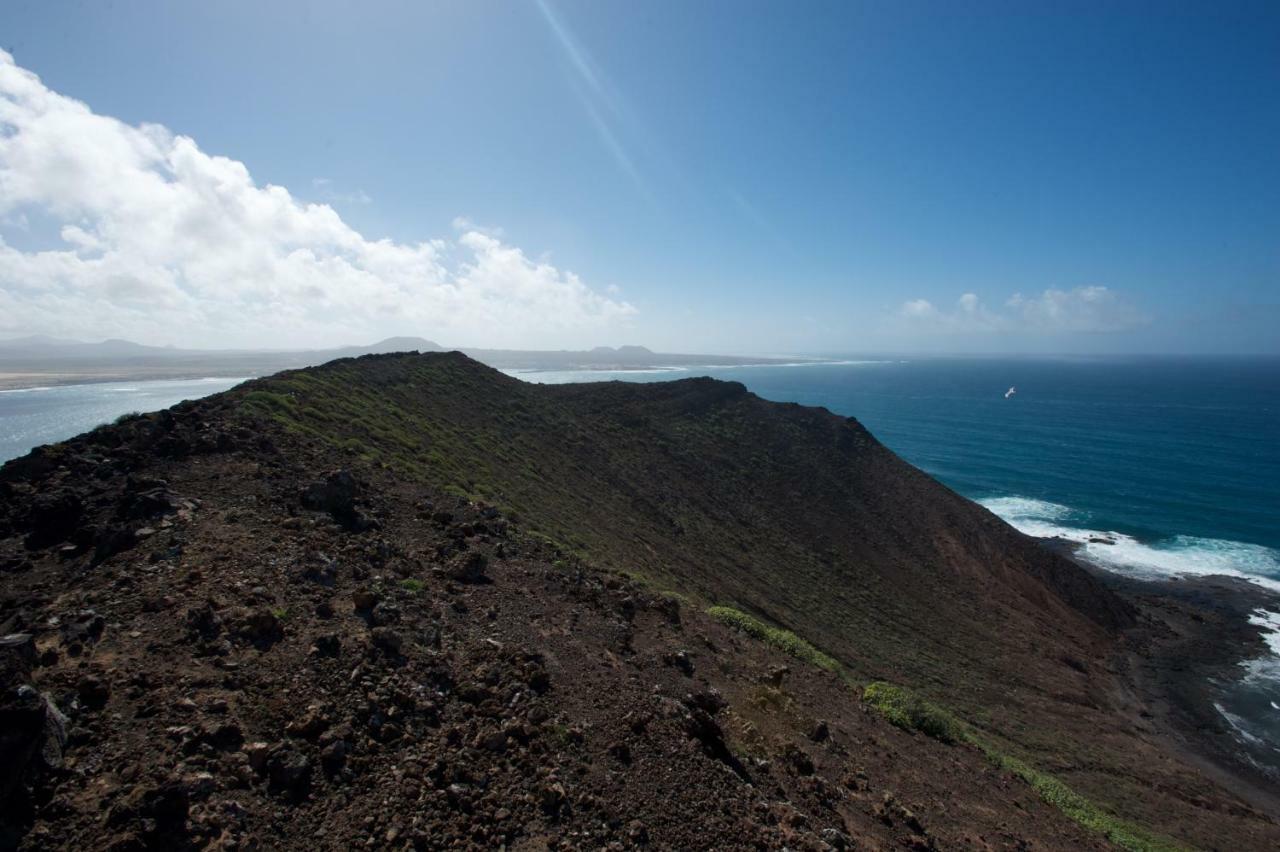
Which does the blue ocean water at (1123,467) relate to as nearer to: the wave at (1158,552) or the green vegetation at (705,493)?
A: the wave at (1158,552)

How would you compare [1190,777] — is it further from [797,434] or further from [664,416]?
[664,416]

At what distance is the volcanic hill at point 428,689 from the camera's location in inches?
237

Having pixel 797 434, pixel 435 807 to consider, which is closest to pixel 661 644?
pixel 435 807

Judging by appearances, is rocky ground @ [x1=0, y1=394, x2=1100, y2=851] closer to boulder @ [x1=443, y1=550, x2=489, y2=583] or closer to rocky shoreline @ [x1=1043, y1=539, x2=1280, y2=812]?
boulder @ [x1=443, y1=550, x2=489, y2=583]

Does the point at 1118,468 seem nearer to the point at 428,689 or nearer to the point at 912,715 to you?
the point at 912,715

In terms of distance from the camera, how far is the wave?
49.2 m

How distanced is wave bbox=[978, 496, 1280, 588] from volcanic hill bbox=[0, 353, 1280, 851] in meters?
30.5

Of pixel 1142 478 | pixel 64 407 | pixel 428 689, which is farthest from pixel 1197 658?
pixel 64 407

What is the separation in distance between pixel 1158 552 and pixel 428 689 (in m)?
69.8

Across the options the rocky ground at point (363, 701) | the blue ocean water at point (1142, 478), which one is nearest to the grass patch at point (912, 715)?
the rocky ground at point (363, 701)

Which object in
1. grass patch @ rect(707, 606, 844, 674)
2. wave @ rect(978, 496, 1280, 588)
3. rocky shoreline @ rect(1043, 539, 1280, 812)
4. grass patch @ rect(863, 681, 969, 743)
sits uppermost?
grass patch @ rect(707, 606, 844, 674)

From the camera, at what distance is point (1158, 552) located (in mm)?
53375

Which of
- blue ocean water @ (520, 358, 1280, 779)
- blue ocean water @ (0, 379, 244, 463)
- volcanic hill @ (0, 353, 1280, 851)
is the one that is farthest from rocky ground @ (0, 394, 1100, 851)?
blue ocean water @ (0, 379, 244, 463)

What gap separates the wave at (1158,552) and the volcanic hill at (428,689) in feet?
99.9
